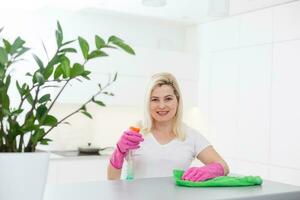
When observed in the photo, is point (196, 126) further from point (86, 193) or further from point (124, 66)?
point (86, 193)

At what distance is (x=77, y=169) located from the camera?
384 cm

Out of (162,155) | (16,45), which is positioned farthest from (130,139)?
(16,45)

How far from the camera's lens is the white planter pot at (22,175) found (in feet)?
3.03

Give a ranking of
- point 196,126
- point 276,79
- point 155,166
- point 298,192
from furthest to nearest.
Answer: point 196,126 → point 276,79 → point 155,166 → point 298,192

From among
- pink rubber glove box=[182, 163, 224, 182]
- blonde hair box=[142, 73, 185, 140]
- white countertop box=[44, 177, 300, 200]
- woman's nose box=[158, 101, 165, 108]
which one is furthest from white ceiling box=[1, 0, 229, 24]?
white countertop box=[44, 177, 300, 200]

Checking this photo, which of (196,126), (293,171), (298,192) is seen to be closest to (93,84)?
(196,126)

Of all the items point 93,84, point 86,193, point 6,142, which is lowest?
point 86,193

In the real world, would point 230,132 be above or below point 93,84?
below

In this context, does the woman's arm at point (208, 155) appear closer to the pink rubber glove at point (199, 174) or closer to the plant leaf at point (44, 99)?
the pink rubber glove at point (199, 174)

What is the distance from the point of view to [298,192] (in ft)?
4.99

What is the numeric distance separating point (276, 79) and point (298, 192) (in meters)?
2.34

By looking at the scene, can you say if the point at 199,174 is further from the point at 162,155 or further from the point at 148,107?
the point at 148,107

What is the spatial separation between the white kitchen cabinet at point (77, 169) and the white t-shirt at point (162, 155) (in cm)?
166

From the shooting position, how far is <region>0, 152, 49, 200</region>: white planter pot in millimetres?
923
